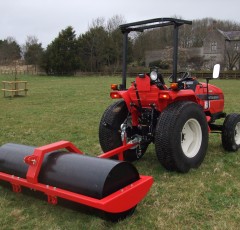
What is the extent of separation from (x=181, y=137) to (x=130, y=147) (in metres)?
0.72

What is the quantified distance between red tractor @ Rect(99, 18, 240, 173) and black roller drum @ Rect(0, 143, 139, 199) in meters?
1.16

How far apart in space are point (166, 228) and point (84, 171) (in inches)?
37.5

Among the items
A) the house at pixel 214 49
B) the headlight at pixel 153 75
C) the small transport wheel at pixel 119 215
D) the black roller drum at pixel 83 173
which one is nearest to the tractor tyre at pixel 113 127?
the headlight at pixel 153 75

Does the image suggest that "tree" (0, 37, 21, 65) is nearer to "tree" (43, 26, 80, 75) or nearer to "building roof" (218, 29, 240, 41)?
"tree" (43, 26, 80, 75)

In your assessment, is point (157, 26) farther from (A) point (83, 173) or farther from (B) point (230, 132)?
(A) point (83, 173)

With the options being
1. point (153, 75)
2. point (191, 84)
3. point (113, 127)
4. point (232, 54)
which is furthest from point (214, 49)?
point (153, 75)

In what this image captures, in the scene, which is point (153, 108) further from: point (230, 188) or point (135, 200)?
point (135, 200)

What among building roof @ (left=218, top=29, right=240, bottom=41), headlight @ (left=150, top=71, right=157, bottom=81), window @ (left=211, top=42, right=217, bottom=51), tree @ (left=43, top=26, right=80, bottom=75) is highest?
building roof @ (left=218, top=29, right=240, bottom=41)

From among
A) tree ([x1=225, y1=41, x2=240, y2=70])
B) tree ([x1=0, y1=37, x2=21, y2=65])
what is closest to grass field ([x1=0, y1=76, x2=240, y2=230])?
tree ([x1=225, y1=41, x2=240, y2=70])

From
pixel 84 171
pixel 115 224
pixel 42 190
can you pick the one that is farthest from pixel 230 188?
pixel 42 190

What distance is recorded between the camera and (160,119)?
4.66 metres

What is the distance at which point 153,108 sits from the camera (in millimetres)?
4996

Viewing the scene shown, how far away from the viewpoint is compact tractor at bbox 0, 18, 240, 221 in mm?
3365

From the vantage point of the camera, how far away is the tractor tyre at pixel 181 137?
4570 millimetres
